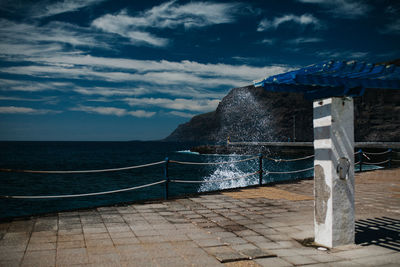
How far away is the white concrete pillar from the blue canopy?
0.18 m

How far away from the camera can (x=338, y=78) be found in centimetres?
455

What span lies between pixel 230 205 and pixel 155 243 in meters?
3.20

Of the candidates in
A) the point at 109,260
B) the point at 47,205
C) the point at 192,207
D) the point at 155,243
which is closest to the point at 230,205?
the point at 192,207

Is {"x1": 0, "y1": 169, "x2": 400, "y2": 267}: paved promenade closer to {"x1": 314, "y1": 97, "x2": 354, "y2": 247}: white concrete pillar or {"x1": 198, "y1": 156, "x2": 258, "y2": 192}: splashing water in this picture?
{"x1": 314, "y1": 97, "x2": 354, "y2": 247}: white concrete pillar

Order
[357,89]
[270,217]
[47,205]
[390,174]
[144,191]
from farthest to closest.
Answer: [144,191] < [47,205] < [390,174] < [270,217] < [357,89]

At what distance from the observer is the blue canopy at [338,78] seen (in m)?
4.05

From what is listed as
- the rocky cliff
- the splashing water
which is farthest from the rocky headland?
the splashing water

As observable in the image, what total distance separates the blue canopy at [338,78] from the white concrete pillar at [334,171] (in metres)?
0.18

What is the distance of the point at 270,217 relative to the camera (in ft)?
21.4

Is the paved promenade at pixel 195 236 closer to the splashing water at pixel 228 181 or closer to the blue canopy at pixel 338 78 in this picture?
the blue canopy at pixel 338 78

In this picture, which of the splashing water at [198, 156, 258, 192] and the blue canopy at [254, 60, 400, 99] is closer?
the blue canopy at [254, 60, 400, 99]

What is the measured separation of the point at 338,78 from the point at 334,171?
1.38m

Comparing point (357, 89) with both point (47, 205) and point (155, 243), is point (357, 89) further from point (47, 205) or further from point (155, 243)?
point (47, 205)

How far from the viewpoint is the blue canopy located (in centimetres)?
405
